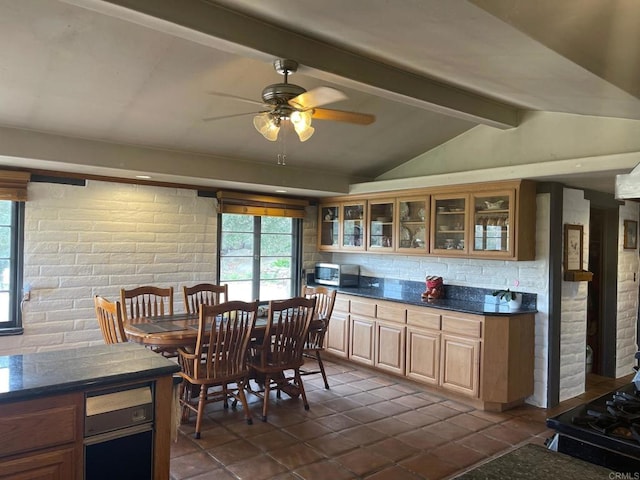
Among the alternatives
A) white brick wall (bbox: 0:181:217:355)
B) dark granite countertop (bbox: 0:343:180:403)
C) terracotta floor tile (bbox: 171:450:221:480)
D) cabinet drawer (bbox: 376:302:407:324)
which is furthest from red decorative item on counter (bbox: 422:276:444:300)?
dark granite countertop (bbox: 0:343:180:403)

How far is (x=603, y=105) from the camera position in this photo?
9.30 ft

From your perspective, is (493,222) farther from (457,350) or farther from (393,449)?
(393,449)

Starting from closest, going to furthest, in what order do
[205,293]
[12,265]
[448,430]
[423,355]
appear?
[448,430] < [12,265] < [423,355] < [205,293]

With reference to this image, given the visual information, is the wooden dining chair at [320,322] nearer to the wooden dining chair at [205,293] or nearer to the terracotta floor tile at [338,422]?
the terracotta floor tile at [338,422]

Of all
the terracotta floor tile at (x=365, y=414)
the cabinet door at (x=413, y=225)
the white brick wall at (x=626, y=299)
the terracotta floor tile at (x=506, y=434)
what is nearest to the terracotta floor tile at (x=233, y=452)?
the terracotta floor tile at (x=365, y=414)

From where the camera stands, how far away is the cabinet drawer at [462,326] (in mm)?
4012

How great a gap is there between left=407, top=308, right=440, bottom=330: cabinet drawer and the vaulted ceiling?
1650 millimetres

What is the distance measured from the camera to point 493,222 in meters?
4.19

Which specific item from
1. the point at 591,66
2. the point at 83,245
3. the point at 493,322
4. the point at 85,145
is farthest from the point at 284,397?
the point at 591,66

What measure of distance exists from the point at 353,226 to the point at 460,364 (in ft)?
6.78

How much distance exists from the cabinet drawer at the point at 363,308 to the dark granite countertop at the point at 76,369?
297 centimetres

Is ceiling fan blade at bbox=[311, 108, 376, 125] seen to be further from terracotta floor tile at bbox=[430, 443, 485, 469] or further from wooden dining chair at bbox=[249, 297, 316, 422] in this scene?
terracotta floor tile at bbox=[430, 443, 485, 469]

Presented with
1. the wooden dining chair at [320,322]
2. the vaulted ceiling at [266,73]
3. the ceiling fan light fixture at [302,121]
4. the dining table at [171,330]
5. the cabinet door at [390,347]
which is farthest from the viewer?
the cabinet door at [390,347]

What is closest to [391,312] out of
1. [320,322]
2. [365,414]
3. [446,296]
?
[446,296]
